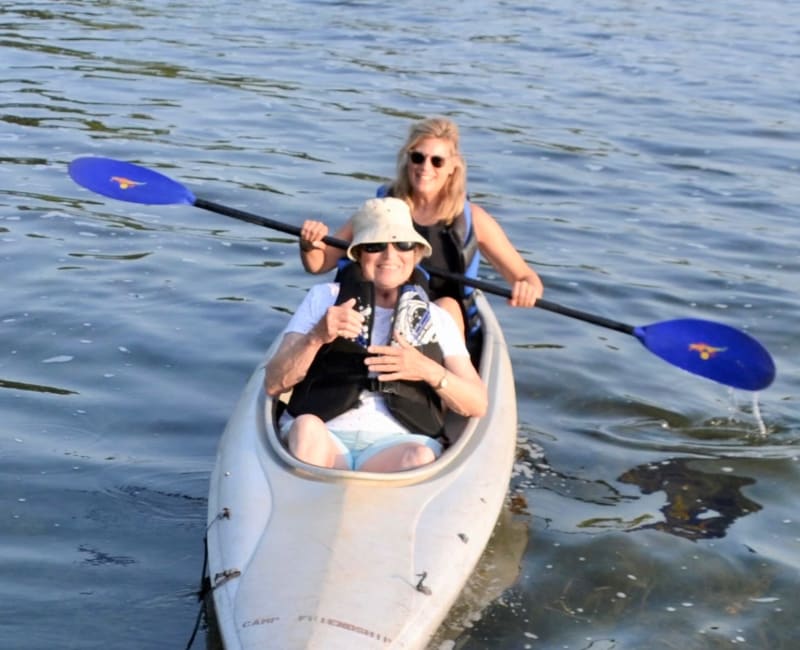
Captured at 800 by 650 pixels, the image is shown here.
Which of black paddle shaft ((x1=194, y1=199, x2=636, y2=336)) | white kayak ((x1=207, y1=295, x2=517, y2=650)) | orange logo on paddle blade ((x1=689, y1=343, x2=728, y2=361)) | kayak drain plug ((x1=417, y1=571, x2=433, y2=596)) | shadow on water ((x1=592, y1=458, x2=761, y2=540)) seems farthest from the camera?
orange logo on paddle blade ((x1=689, y1=343, x2=728, y2=361))

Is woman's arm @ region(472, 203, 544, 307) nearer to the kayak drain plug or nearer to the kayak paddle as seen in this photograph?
the kayak paddle

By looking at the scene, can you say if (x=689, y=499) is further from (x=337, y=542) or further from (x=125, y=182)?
(x=125, y=182)

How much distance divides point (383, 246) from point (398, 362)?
0.39 metres

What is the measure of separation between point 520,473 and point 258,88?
806 cm

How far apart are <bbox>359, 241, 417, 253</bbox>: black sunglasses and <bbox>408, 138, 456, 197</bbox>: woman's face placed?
81 centimetres

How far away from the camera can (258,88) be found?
13.0 m

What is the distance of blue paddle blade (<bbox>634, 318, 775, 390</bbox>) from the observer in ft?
19.0

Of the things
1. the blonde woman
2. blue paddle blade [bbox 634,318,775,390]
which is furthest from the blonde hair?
blue paddle blade [bbox 634,318,775,390]

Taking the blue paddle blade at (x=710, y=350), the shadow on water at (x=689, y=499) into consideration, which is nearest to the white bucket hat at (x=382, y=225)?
the shadow on water at (x=689, y=499)

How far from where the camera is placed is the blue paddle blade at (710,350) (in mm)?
5797

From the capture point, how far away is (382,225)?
4582 mm

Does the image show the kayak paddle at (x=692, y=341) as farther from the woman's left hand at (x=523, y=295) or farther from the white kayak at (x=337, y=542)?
the white kayak at (x=337, y=542)

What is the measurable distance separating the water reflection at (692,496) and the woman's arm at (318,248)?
1444 mm

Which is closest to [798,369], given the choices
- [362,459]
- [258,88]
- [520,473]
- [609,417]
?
[609,417]
